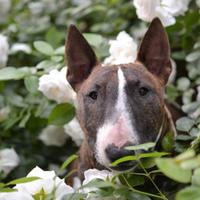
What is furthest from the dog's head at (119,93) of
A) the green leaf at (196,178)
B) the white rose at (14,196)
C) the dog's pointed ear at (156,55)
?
the green leaf at (196,178)

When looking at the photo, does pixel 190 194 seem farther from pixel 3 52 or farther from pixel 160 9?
pixel 3 52

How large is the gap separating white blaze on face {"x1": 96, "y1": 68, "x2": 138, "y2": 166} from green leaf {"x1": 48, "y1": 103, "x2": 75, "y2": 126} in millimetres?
413

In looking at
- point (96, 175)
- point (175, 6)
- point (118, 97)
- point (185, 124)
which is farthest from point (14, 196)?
point (175, 6)

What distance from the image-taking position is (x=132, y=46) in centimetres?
216

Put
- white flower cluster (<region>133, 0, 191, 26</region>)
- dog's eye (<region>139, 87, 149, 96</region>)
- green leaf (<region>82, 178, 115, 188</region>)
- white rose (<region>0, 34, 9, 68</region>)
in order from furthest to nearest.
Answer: white rose (<region>0, 34, 9, 68</region>)
white flower cluster (<region>133, 0, 191, 26</region>)
dog's eye (<region>139, 87, 149, 96</region>)
green leaf (<region>82, 178, 115, 188</region>)

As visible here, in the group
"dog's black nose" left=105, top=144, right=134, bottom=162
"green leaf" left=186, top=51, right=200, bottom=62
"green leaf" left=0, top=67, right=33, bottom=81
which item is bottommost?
"dog's black nose" left=105, top=144, right=134, bottom=162

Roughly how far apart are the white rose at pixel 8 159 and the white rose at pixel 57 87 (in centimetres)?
29

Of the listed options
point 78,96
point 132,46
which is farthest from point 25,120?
point 132,46

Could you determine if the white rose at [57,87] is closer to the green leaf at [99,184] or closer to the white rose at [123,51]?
the white rose at [123,51]

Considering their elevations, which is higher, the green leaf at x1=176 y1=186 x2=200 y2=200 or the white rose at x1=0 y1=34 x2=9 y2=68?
the white rose at x1=0 y1=34 x2=9 y2=68

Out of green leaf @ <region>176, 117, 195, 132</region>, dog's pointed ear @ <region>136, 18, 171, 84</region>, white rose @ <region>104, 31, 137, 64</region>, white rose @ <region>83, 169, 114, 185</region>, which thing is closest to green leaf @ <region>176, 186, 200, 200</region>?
white rose @ <region>83, 169, 114, 185</region>

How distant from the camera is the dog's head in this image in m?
1.66

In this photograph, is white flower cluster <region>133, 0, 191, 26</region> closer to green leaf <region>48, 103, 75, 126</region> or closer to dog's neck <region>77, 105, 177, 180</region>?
dog's neck <region>77, 105, 177, 180</region>

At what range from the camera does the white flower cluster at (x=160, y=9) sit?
6.76ft
